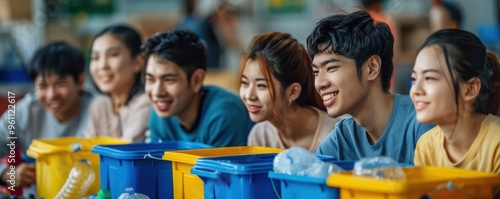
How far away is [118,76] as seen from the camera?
4.72 m

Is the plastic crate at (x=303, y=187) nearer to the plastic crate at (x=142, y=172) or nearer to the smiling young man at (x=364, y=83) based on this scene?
the smiling young man at (x=364, y=83)

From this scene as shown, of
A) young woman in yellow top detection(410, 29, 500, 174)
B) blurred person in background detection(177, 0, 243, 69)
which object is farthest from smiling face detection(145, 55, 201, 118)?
blurred person in background detection(177, 0, 243, 69)

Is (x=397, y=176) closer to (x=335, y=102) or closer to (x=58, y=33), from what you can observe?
(x=335, y=102)

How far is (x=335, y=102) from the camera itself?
297 cm

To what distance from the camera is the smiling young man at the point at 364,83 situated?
116 inches

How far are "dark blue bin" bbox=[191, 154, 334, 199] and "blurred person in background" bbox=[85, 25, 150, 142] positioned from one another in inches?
70.8

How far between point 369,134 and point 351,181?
81cm

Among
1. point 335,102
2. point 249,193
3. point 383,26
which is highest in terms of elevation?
point 383,26

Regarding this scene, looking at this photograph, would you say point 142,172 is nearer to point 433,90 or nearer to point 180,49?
point 180,49

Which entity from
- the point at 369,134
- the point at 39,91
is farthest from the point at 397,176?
the point at 39,91

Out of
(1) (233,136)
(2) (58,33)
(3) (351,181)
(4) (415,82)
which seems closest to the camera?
(3) (351,181)

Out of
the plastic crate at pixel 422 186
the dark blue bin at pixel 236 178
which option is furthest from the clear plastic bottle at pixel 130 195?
the plastic crate at pixel 422 186

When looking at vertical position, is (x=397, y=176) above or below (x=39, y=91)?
below

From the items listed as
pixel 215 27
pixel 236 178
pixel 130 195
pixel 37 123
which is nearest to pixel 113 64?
pixel 37 123
